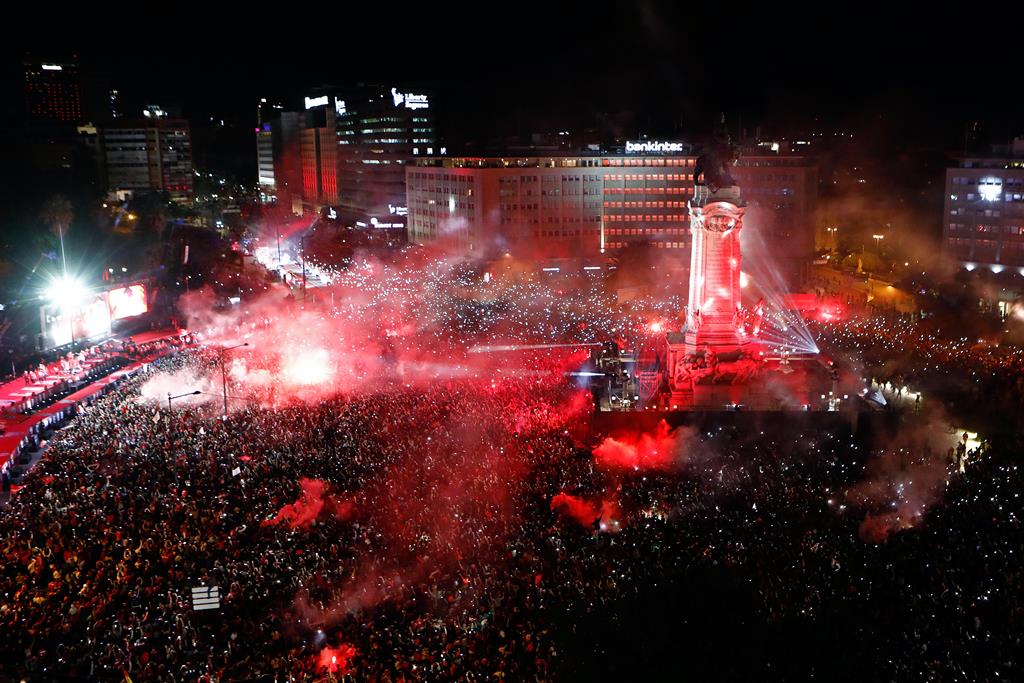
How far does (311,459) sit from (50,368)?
20.6 m

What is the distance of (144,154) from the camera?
13150 centimetres

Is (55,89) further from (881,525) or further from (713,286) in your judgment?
(881,525)

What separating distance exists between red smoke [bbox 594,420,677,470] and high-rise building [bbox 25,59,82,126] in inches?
5465

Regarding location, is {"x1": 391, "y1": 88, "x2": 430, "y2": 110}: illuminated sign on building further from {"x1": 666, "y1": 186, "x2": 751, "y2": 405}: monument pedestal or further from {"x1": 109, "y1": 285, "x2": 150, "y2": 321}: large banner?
{"x1": 666, "y1": 186, "x2": 751, "y2": 405}: monument pedestal

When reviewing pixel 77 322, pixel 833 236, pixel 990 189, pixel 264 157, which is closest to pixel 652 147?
pixel 833 236

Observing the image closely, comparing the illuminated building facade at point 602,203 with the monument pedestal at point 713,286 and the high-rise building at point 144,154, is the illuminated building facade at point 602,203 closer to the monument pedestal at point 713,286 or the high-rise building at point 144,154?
the monument pedestal at point 713,286

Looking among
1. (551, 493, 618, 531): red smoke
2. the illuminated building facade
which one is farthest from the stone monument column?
the illuminated building facade

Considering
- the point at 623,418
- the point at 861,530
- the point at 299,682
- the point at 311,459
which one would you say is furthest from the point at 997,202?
the point at 299,682

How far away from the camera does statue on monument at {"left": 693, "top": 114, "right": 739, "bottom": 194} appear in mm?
33438

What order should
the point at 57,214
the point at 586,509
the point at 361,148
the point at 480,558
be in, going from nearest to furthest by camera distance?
the point at 480,558 < the point at 586,509 < the point at 57,214 < the point at 361,148

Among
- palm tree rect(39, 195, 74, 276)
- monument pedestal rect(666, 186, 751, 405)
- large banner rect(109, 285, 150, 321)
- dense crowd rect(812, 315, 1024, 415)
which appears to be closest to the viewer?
dense crowd rect(812, 315, 1024, 415)

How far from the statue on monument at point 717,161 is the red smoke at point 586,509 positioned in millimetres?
16495

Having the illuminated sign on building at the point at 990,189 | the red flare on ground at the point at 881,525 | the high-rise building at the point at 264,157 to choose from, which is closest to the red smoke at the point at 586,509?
the red flare on ground at the point at 881,525

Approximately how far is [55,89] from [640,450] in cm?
14992
